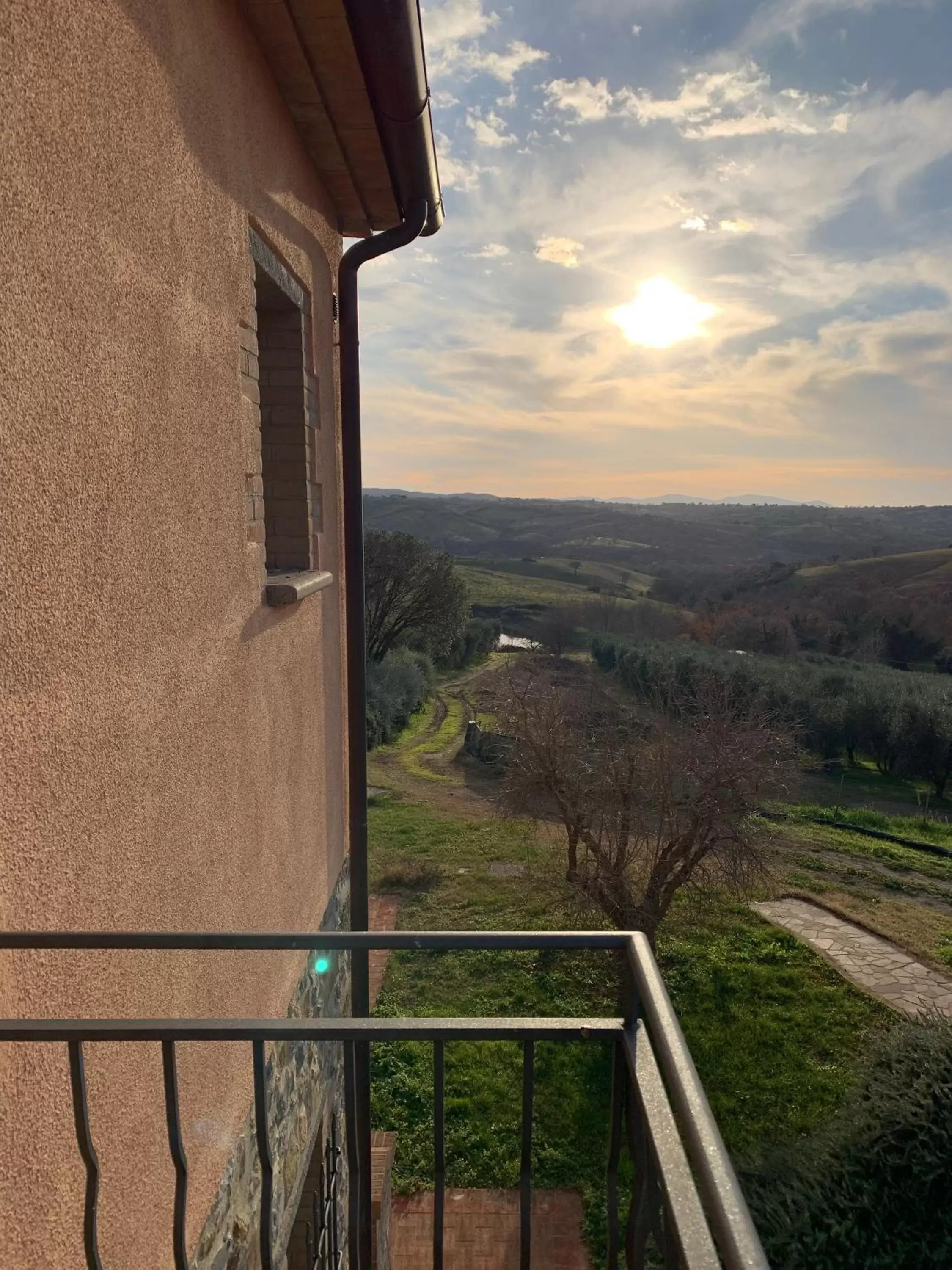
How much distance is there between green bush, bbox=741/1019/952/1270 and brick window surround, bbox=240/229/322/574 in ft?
16.0

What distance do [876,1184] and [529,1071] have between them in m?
4.90

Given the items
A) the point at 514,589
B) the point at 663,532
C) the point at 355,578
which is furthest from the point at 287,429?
the point at 663,532

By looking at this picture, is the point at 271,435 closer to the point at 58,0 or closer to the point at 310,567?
the point at 310,567

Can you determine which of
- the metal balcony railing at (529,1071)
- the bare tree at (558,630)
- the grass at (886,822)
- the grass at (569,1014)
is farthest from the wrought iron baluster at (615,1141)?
the bare tree at (558,630)

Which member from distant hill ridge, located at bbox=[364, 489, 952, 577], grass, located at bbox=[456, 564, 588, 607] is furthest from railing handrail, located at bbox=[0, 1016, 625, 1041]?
distant hill ridge, located at bbox=[364, 489, 952, 577]

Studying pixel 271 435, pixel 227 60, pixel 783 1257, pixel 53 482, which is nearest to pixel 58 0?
pixel 53 482

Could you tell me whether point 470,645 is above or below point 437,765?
above

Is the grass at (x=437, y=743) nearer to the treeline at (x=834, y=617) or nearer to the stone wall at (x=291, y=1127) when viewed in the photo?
the treeline at (x=834, y=617)

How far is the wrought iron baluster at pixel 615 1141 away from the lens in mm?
1366

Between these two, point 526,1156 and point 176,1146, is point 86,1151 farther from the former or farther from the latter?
point 526,1156

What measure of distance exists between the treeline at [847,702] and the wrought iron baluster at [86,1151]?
14.5m

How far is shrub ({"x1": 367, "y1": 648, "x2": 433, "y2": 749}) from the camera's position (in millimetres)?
18234

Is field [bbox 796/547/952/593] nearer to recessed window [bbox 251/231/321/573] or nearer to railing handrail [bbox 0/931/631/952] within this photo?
recessed window [bbox 251/231/321/573]

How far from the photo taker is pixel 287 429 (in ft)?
10.1
